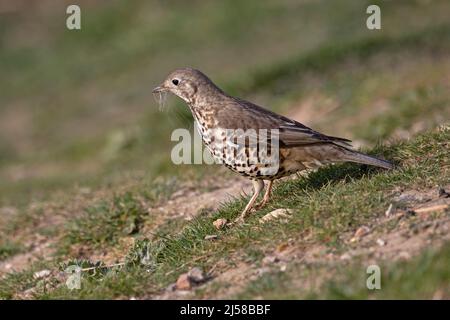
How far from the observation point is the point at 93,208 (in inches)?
366

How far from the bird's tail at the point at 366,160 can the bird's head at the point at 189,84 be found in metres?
1.47

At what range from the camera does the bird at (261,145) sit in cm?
729

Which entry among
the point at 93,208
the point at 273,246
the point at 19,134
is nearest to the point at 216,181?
the point at 93,208

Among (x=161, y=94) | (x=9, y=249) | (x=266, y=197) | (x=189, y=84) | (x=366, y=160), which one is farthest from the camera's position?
(x=9, y=249)

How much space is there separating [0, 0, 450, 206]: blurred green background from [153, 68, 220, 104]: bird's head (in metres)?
2.43

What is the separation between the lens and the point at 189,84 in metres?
7.98

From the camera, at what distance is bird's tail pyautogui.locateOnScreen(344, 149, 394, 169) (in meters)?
7.20

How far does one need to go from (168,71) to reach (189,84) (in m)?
12.7

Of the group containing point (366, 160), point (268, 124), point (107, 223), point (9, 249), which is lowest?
point (9, 249)

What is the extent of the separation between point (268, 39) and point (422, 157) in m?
13.2

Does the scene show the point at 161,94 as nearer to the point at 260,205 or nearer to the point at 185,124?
the point at 260,205

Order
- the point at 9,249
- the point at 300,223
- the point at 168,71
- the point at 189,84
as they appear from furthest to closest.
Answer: the point at 168,71
the point at 9,249
the point at 189,84
the point at 300,223

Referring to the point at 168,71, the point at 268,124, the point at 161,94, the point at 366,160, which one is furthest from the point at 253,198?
the point at 168,71

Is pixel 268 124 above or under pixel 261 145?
above
